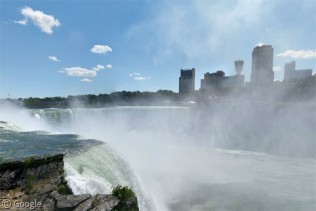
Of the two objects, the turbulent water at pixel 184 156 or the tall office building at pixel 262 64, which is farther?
the tall office building at pixel 262 64

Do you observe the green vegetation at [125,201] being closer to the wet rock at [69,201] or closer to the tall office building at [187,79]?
the wet rock at [69,201]

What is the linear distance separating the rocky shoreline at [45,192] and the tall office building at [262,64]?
9923cm

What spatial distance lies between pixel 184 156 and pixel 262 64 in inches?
3467

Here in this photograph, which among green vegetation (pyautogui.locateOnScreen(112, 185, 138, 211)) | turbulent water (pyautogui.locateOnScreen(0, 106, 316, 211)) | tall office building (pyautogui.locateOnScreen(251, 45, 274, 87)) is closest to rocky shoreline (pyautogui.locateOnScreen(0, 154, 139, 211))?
green vegetation (pyautogui.locateOnScreen(112, 185, 138, 211))

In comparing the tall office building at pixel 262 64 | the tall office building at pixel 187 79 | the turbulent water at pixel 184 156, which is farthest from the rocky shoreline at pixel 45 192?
the tall office building at pixel 187 79

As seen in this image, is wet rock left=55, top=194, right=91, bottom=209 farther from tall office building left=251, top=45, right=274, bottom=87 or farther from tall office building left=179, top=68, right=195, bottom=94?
tall office building left=179, top=68, right=195, bottom=94

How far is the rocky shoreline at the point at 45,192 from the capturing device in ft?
22.1

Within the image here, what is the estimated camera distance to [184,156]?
27.8m

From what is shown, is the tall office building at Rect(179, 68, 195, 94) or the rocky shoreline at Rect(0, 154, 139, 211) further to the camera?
the tall office building at Rect(179, 68, 195, 94)

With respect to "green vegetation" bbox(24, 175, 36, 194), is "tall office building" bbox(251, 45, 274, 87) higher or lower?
higher

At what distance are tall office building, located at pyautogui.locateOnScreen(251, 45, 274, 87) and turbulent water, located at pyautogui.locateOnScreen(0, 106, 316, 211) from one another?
2370 inches

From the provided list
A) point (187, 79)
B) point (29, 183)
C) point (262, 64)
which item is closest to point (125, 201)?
point (29, 183)

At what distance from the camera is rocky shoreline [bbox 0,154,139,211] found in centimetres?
674

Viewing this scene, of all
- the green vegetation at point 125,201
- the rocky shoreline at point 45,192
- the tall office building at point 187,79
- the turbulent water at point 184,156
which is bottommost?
the turbulent water at point 184,156
